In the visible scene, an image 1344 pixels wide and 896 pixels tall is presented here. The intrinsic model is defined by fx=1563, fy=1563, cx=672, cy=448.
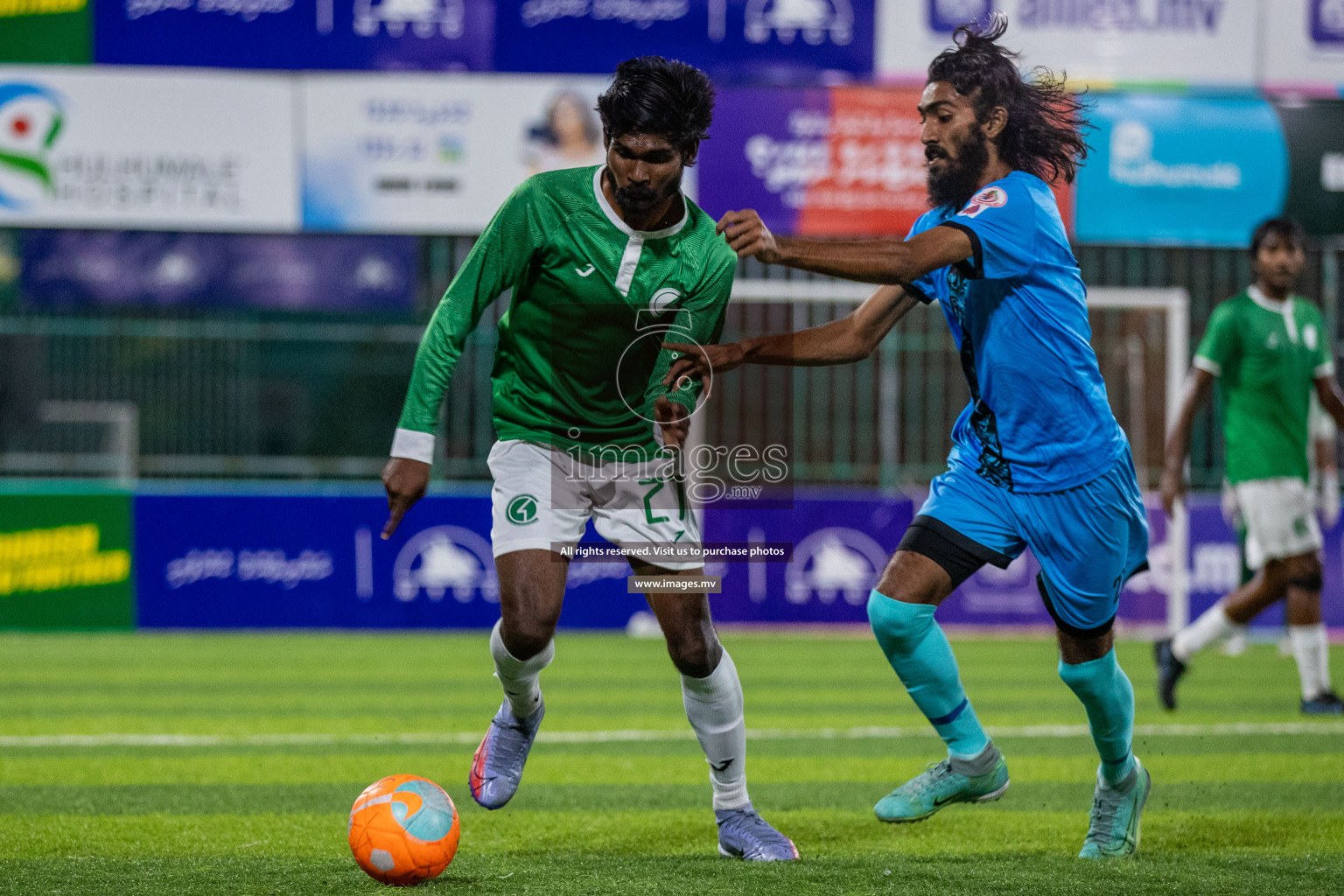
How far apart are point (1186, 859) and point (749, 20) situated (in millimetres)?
9909

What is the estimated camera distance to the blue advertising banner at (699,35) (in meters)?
13.0

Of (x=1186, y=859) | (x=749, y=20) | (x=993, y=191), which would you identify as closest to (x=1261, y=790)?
(x=1186, y=859)

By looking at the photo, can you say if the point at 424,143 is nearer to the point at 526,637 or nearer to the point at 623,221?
the point at 623,221

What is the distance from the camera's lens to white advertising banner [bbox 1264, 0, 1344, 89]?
1335 cm

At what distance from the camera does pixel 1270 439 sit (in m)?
8.43

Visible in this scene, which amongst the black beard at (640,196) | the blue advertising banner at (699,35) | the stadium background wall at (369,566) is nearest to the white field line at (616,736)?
the black beard at (640,196)

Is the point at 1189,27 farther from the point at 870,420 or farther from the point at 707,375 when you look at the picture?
the point at 707,375

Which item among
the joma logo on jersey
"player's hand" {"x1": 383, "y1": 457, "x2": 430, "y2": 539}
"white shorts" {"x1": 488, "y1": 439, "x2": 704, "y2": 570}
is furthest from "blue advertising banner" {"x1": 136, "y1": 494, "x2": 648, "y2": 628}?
"player's hand" {"x1": 383, "y1": 457, "x2": 430, "y2": 539}

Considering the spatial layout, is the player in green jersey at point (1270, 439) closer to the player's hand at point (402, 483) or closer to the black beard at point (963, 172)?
the black beard at point (963, 172)

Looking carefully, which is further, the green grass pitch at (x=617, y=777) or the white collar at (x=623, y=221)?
the white collar at (x=623, y=221)

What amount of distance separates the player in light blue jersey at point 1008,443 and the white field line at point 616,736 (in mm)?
2907

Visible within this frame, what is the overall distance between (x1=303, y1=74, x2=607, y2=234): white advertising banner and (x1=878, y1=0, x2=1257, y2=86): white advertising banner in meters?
2.68

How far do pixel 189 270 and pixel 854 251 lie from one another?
1321 cm

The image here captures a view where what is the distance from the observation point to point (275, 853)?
4551 millimetres
